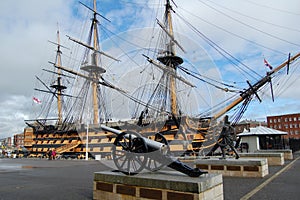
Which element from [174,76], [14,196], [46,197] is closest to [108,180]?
[46,197]

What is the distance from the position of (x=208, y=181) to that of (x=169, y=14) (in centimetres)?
3442

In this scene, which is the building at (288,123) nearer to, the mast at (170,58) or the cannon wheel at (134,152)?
the mast at (170,58)

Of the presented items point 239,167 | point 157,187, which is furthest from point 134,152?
point 239,167

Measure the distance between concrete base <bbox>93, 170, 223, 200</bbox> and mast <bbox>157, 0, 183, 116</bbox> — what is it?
26300 mm

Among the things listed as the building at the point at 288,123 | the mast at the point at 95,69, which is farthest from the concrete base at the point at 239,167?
the building at the point at 288,123

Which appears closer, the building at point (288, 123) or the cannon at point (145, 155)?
the cannon at point (145, 155)

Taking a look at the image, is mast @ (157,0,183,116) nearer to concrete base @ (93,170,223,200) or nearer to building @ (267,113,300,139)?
concrete base @ (93,170,223,200)

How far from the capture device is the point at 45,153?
1673 inches

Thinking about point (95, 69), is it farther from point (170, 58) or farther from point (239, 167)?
point (239, 167)

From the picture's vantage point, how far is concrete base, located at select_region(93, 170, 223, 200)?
4875 mm

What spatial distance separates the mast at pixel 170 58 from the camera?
1296 inches

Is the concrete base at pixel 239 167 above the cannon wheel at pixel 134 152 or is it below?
below

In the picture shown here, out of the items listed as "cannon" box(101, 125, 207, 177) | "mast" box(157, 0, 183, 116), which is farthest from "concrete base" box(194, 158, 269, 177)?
"mast" box(157, 0, 183, 116)

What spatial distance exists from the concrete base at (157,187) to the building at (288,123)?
278 feet
